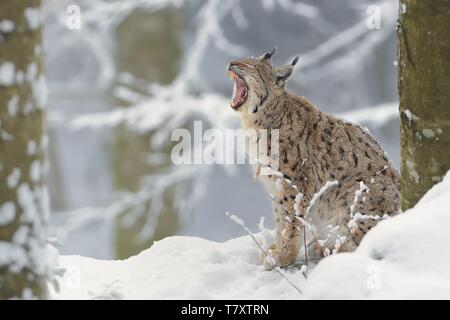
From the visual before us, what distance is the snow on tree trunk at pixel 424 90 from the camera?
355cm

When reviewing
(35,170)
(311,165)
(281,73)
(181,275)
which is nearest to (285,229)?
(311,165)

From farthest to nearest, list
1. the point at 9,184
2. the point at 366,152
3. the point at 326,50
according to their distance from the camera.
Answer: the point at 326,50 < the point at 366,152 < the point at 9,184

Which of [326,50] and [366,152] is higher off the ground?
[326,50]

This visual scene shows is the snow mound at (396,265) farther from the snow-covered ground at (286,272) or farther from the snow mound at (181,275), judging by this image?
the snow mound at (181,275)

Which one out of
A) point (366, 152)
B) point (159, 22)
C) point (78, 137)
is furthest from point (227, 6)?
point (78, 137)

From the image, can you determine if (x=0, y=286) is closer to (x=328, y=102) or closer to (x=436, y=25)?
(x=436, y=25)

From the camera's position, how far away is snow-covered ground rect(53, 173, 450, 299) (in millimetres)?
2850

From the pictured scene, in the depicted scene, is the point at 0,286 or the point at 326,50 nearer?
the point at 0,286

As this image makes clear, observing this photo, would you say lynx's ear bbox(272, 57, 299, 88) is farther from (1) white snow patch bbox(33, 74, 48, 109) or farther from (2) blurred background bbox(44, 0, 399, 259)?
(1) white snow patch bbox(33, 74, 48, 109)

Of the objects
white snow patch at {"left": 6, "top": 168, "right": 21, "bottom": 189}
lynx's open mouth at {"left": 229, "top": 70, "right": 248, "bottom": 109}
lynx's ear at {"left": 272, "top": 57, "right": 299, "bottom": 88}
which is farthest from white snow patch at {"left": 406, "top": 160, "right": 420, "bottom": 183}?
white snow patch at {"left": 6, "top": 168, "right": 21, "bottom": 189}

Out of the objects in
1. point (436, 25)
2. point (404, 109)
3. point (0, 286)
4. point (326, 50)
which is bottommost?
point (0, 286)

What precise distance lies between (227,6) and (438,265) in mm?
7464

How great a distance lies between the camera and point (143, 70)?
945cm

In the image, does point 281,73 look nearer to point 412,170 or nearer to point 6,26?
point 412,170
